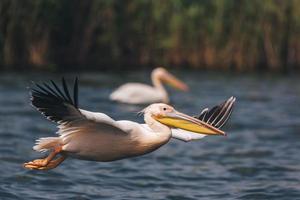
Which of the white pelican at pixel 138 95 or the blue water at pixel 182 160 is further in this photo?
the white pelican at pixel 138 95

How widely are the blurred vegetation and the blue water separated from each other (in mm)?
3340

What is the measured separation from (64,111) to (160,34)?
55.0ft

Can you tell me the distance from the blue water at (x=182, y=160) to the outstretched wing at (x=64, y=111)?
176 centimetres

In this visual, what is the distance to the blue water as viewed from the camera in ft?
29.7

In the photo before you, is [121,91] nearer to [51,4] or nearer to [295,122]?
[295,122]

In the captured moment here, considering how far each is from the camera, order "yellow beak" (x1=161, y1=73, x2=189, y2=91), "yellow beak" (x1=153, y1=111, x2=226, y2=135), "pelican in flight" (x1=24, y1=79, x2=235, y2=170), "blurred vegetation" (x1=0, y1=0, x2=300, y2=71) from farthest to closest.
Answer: "blurred vegetation" (x1=0, y1=0, x2=300, y2=71) < "yellow beak" (x1=161, y1=73, x2=189, y2=91) < "yellow beak" (x1=153, y1=111, x2=226, y2=135) < "pelican in flight" (x1=24, y1=79, x2=235, y2=170)

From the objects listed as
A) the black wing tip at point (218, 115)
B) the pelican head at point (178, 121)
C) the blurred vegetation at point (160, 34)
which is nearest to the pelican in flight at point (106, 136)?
the pelican head at point (178, 121)

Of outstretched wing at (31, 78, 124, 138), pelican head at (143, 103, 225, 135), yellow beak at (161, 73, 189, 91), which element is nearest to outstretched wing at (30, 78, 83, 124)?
outstretched wing at (31, 78, 124, 138)

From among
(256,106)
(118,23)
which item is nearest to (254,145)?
(256,106)

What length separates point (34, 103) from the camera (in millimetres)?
6742

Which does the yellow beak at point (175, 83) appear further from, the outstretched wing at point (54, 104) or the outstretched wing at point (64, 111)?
the outstretched wing at point (54, 104)

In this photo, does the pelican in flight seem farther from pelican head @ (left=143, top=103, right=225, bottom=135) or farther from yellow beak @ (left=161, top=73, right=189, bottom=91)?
yellow beak @ (left=161, top=73, right=189, bottom=91)

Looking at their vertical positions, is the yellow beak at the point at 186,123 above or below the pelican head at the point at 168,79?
below

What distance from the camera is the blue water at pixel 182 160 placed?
9.04 metres
